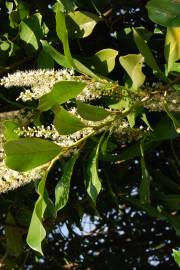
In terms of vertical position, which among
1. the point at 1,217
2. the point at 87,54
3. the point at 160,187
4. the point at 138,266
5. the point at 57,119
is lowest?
the point at 138,266

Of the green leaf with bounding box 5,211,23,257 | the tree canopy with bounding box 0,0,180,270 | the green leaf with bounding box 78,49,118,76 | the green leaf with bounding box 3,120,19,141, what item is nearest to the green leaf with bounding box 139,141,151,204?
the tree canopy with bounding box 0,0,180,270

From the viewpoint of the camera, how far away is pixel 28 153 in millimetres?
1367

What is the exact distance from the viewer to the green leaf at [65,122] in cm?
130

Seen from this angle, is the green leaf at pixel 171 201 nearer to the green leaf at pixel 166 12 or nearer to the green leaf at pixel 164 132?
the green leaf at pixel 164 132

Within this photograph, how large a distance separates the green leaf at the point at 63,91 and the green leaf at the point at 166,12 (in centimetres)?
23

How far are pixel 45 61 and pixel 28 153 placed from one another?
1.36ft

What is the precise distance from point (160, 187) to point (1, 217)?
62 centimetres

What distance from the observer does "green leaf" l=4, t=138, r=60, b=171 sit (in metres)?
1.34

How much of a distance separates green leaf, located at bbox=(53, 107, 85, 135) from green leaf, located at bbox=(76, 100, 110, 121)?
4 centimetres

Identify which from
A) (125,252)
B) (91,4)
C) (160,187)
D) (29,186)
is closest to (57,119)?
(91,4)

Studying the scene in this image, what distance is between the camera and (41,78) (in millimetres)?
1391

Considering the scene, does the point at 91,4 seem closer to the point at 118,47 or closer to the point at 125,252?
the point at 118,47

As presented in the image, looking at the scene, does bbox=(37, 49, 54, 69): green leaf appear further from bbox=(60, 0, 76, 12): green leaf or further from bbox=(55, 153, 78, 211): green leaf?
bbox=(55, 153, 78, 211): green leaf

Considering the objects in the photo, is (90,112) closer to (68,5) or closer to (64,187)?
(64,187)
